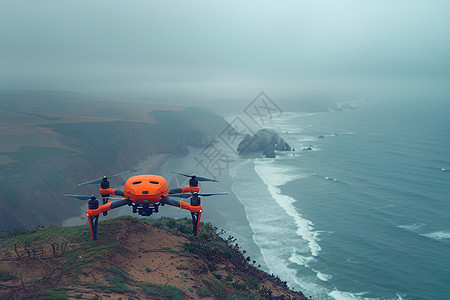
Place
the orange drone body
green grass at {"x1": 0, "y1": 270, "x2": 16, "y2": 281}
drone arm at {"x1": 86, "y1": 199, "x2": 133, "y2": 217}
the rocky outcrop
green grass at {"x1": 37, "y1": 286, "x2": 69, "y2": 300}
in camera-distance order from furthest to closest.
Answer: the rocky outcrop
drone arm at {"x1": 86, "y1": 199, "x2": 133, "y2": 217}
the orange drone body
green grass at {"x1": 0, "y1": 270, "x2": 16, "y2": 281}
green grass at {"x1": 37, "y1": 286, "x2": 69, "y2": 300}

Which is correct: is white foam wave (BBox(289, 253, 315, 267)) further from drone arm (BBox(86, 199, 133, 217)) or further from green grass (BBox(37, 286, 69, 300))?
green grass (BBox(37, 286, 69, 300))

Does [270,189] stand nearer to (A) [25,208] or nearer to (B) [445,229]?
(B) [445,229]

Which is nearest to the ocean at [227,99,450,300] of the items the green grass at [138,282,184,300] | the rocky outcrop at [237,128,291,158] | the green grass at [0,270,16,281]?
the rocky outcrop at [237,128,291,158]

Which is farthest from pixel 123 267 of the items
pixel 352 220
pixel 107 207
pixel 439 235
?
pixel 439 235

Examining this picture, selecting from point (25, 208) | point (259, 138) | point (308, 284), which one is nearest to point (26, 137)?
point (25, 208)

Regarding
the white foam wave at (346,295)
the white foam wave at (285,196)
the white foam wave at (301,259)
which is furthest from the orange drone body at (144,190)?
the white foam wave at (285,196)

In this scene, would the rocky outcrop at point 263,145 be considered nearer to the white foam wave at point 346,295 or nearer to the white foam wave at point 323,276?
the white foam wave at point 323,276
